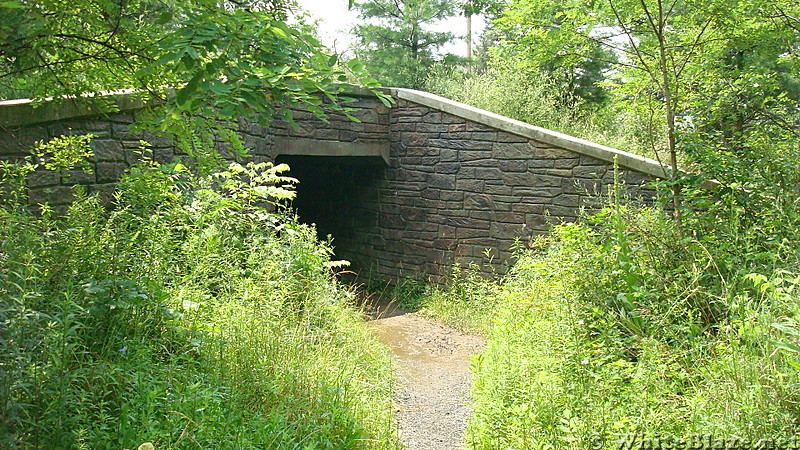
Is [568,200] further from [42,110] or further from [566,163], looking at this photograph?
[42,110]

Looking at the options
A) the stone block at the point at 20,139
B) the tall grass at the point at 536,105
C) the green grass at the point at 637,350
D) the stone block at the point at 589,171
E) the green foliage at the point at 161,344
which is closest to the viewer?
the green foliage at the point at 161,344

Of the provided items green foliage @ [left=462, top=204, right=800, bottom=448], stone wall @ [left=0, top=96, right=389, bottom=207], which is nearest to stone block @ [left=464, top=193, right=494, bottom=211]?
green foliage @ [left=462, top=204, right=800, bottom=448]

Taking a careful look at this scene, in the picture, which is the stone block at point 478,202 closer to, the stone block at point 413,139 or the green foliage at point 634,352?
the stone block at point 413,139

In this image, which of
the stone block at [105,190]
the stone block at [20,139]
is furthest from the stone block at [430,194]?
the stone block at [20,139]

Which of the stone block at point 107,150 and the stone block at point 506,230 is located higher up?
the stone block at point 107,150

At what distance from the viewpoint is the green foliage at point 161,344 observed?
221 cm

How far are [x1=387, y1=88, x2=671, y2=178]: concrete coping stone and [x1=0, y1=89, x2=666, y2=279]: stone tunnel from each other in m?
0.01

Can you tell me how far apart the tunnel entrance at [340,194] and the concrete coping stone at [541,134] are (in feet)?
4.14

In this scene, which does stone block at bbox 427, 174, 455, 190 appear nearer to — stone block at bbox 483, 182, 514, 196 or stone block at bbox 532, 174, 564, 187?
stone block at bbox 483, 182, 514, 196

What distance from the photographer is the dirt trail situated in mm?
3854

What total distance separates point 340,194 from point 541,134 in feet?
12.5

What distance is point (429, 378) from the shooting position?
16.5 ft

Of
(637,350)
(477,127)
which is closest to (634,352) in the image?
(637,350)

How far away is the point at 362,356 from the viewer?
456 centimetres
